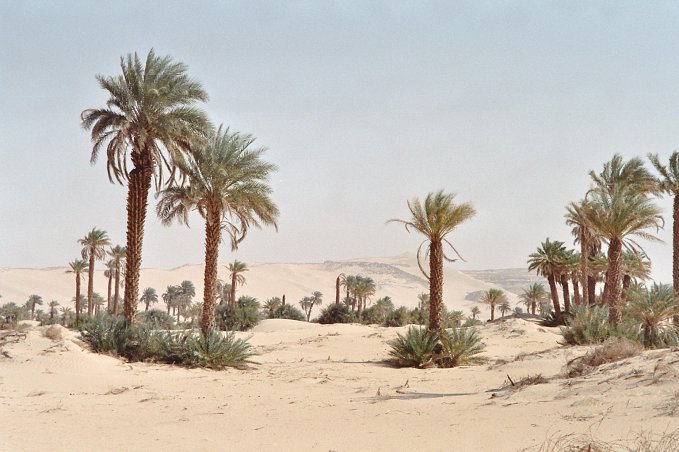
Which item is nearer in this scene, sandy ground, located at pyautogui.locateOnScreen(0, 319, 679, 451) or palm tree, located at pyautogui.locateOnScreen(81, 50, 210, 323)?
sandy ground, located at pyautogui.locateOnScreen(0, 319, 679, 451)

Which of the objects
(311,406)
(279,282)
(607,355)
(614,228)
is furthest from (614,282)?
(279,282)

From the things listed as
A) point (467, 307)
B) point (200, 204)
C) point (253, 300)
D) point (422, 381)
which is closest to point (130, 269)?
point (200, 204)

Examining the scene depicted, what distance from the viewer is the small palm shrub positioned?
16375 millimetres

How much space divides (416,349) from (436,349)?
809mm

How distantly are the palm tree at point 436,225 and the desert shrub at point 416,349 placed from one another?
0.96m

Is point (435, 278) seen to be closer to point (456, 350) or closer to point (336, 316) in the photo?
point (456, 350)

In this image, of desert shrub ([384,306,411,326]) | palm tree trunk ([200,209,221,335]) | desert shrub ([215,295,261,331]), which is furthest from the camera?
desert shrub ([384,306,411,326])

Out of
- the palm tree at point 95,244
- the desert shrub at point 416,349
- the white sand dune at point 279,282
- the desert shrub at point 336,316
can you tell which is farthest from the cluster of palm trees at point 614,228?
the white sand dune at point 279,282

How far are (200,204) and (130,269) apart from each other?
10.9 ft

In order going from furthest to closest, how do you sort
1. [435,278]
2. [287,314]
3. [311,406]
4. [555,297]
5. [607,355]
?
[287,314] → [555,297] → [435,278] → [607,355] → [311,406]

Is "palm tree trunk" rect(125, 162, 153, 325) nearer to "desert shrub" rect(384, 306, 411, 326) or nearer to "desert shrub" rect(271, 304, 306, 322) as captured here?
"desert shrub" rect(384, 306, 411, 326)

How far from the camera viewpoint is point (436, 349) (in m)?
16.8

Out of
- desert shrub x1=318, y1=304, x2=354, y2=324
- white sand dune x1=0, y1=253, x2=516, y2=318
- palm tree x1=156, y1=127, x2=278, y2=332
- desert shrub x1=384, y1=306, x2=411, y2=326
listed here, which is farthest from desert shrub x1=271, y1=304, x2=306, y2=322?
white sand dune x1=0, y1=253, x2=516, y2=318

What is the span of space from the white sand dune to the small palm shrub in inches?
3885
